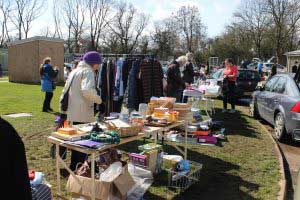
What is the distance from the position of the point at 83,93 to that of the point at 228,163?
9.26 ft

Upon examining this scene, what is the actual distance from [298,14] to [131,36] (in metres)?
24.7

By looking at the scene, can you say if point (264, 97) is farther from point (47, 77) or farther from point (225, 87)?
point (47, 77)

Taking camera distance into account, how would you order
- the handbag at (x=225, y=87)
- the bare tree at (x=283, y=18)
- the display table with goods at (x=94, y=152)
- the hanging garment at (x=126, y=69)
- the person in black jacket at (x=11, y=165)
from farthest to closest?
the bare tree at (x=283, y=18)
the handbag at (x=225, y=87)
the hanging garment at (x=126, y=69)
the display table with goods at (x=94, y=152)
the person in black jacket at (x=11, y=165)

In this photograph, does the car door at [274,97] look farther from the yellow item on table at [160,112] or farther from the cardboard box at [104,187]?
the cardboard box at [104,187]

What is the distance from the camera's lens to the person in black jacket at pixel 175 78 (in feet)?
32.1

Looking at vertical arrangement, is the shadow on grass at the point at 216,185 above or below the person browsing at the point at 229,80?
below

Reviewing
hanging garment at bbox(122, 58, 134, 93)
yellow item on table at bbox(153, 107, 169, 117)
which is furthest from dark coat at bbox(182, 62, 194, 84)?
yellow item on table at bbox(153, 107, 169, 117)

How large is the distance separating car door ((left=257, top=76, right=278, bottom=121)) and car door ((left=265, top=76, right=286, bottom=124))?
121 mm

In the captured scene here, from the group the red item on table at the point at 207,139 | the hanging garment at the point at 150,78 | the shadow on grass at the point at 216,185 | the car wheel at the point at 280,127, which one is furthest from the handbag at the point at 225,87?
the shadow on grass at the point at 216,185

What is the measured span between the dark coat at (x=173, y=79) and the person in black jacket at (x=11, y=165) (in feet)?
27.3

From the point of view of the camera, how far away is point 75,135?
14.6 feet

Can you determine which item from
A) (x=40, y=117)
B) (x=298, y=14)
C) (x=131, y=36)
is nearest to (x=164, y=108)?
(x=40, y=117)

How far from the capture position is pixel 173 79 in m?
9.88

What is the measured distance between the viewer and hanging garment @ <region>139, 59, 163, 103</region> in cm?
813
